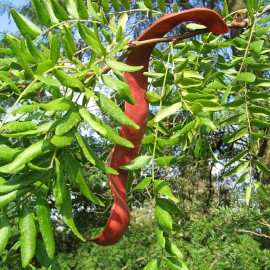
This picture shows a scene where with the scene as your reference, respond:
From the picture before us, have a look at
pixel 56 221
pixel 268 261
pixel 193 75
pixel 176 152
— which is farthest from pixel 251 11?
pixel 56 221

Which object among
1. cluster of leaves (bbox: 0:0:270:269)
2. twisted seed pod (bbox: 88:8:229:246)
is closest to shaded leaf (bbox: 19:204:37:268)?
cluster of leaves (bbox: 0:0:270:269)

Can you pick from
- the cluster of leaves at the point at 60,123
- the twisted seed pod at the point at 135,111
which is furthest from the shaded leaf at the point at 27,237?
the twisted seed pod at the point at 135,111

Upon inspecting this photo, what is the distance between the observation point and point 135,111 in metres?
0.65

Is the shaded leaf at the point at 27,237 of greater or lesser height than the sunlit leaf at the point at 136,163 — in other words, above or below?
above

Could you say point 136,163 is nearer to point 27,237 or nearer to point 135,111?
point 135,111

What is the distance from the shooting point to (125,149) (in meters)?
0.66

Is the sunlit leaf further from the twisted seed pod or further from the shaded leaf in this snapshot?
the shaded leaf

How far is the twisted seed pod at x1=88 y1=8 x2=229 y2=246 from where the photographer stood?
0.64 metres

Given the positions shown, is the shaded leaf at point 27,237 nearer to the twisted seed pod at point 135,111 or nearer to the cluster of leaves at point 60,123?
the cluster of leaves at point 60,123

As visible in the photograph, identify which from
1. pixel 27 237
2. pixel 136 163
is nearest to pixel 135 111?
pixel 136 163

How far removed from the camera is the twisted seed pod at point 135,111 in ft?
2.11

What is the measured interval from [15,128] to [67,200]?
95 mm

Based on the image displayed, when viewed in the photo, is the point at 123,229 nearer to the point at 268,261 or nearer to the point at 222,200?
the point at 268,261

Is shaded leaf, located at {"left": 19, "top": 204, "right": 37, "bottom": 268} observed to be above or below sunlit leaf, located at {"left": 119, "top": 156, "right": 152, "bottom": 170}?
above
